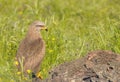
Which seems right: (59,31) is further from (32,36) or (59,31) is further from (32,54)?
(32,54)

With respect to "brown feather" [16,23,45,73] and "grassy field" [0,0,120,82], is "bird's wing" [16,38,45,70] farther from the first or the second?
"grassy field" [0,0,120,82]

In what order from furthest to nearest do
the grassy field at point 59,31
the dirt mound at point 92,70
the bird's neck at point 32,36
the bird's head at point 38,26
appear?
the bird's head at point 38,26 < the bird's neck at point 32,36 < the grassy field at point 59,31 < the dirt mound at point 92,70

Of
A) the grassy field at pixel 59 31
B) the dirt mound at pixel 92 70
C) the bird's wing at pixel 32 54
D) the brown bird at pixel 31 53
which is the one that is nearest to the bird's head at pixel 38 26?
the grassy field at pixel 59 31

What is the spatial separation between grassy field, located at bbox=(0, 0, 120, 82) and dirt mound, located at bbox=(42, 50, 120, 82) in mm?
754

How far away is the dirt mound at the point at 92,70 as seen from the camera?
6453 mm

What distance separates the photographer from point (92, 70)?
6.52 metres

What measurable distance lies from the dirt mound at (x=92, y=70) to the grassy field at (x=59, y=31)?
75 centimetres

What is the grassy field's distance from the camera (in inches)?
340

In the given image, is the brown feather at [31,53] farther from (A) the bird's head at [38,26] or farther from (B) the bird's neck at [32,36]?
(A) the bird's head at [38,26]

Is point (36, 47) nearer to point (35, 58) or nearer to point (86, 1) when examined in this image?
point (35, 58)

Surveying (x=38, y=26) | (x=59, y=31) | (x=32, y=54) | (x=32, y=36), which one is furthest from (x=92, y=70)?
(x=59, y=31)

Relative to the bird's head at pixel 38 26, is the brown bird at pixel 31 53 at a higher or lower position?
lower

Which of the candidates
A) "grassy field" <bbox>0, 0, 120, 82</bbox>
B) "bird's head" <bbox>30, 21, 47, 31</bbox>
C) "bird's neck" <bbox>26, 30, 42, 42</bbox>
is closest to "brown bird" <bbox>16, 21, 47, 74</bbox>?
"bird's neck" <bbox>26, 30, 42, 42</bbox>

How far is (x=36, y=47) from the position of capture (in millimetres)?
8609
